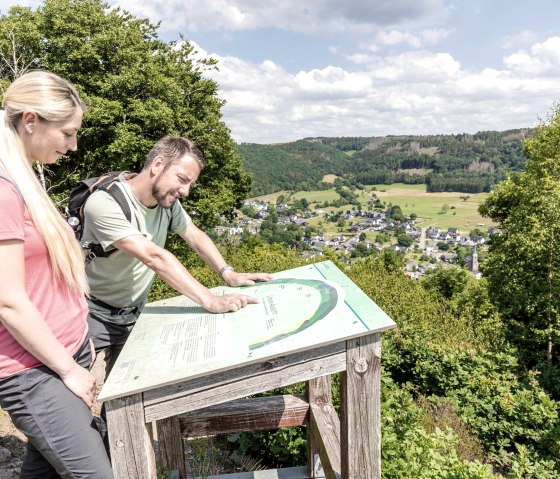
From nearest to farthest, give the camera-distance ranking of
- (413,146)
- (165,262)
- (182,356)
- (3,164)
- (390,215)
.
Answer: (3,164), (182,356), (165,262), (390,215), (413,146)

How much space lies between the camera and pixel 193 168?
8.17ft

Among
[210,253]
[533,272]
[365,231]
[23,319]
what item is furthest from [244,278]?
[365,231]

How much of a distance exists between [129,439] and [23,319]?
0.62 m

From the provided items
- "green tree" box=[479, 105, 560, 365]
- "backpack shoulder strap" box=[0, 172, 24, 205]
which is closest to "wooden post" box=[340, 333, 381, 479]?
"backpack shoulder strap" box=[0, 172, 24, 205]

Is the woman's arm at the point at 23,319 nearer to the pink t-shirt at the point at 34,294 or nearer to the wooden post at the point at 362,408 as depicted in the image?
the pink t-shirt at the point at 34,294

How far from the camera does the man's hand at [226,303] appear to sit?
221 cm

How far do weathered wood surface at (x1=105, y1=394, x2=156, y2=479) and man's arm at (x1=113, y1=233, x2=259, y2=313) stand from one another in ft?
2.04

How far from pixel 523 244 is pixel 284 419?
1338 centimetres

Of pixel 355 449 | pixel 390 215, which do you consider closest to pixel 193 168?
pixel 355 449

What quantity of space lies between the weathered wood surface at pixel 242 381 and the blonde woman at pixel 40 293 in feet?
0.93

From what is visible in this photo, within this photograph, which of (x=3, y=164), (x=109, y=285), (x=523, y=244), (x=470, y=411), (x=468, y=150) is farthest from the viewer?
(x=468, y=150)

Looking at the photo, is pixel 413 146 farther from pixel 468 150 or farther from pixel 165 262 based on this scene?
pixel 165 262

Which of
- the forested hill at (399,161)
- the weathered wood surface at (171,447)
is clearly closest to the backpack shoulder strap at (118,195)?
the weathered wood surface at (171,447)

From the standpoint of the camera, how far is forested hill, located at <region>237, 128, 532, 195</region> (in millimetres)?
121250
